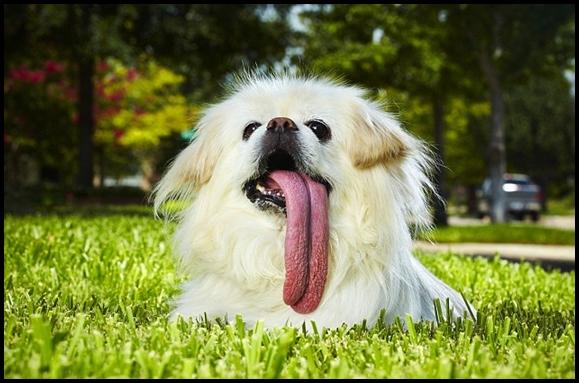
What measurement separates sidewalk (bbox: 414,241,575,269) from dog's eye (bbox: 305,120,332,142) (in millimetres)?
7797

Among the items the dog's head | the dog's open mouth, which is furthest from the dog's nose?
the dog's open mouth

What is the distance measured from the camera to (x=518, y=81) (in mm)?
23812

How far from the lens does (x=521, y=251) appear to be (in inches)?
546

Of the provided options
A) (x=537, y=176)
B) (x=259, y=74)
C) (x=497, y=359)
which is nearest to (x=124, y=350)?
(x=497, y=359)

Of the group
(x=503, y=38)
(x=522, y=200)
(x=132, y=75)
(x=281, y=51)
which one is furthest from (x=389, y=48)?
(x=132, y=75)

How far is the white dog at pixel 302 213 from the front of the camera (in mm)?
3682

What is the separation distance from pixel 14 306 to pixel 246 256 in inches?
52.3

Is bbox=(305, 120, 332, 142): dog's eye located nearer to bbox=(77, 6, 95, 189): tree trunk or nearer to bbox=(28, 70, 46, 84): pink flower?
bbox=(77, 6, 95, 189): tree trunk

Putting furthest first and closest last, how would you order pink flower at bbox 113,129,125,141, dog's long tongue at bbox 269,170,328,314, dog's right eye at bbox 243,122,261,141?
pink flower at bbox 113,129,125,141 < dog's right eye at bbox 243,122,261,141 < dog's long tongue at bbox 269,170,328,314

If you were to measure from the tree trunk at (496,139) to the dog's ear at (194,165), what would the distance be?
62.6 ft

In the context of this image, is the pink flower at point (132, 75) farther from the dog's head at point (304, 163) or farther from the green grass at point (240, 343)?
the dog's head at point (304, 163)

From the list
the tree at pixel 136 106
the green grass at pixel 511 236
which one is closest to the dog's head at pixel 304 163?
the green grass at pixel 511 236

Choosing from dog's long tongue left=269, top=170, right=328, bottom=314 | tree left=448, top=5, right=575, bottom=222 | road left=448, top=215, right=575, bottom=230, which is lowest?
road left=448, top=215, right=575, bottom=230

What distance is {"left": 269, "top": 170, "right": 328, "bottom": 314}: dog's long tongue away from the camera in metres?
3.64
